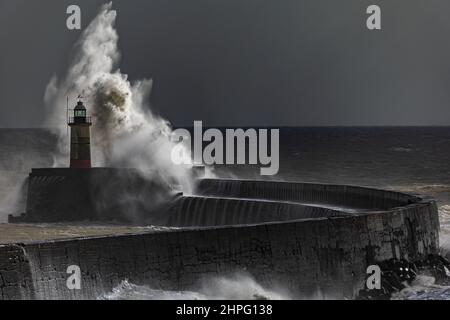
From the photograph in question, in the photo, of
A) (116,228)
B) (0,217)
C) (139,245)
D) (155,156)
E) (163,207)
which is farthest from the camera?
(155,156)

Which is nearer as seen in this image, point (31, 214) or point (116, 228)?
point (116, 228)

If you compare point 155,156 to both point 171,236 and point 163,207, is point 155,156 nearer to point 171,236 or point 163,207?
point 163,207

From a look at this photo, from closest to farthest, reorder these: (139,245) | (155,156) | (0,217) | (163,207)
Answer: (139,245) → (163,207) → (0,217) → (155,156)

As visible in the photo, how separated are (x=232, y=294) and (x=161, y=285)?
39.3 inches

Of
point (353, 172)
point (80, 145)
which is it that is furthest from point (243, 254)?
point (353, 172)

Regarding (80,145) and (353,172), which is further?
(353,172)

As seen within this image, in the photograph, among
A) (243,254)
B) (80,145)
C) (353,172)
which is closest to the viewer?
(243,254)

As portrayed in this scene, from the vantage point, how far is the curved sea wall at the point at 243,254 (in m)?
9.70

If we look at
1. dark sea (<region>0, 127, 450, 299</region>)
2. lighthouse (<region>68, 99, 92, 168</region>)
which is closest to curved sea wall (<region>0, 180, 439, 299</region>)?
dark sea (<region>0, 127, 450, 299</region>)

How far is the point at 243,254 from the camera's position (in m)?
11.5

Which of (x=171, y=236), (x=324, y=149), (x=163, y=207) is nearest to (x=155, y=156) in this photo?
(x=163, y=207)

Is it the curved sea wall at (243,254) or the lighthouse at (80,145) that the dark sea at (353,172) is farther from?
the lighthouse at (80,145)

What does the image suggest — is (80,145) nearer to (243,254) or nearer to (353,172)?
(243,254)
